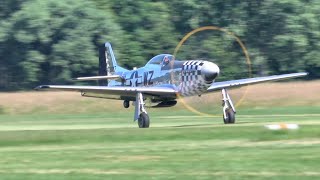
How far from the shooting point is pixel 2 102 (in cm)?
5847

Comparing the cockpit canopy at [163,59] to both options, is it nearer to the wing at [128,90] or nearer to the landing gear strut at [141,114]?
the wing at [128,90]

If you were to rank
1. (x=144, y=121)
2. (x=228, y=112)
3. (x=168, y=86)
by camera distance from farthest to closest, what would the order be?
(x=168, y=86), (x=228, y=112), (x=144, y=121)

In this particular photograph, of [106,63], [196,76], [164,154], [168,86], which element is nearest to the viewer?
[164,154]

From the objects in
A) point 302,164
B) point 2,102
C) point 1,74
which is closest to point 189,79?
point 302,164

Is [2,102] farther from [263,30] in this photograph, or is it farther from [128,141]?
[128,141]

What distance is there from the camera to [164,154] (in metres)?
19.9

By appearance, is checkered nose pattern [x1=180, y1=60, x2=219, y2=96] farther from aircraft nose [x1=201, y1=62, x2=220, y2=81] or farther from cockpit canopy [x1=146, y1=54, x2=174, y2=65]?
cockpit canopy [x1=146, y1=54, x2=174, y2=65]

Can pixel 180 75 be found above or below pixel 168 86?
above

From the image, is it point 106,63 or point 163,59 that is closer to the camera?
point 163,59

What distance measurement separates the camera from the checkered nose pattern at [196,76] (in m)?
32.4

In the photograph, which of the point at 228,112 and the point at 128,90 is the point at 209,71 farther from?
the point at 128,90

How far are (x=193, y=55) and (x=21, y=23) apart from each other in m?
35.5

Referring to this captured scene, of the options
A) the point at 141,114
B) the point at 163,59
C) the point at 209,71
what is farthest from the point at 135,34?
the point at 209,71

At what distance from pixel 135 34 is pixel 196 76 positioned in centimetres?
4019
